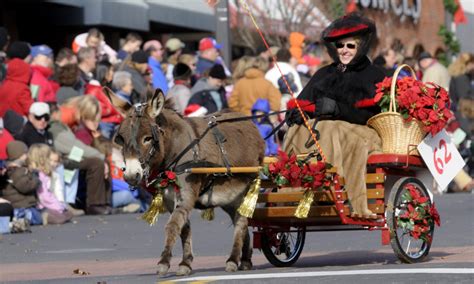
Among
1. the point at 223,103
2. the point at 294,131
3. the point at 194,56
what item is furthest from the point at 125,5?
the point at 294,131

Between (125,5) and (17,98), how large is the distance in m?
8.51

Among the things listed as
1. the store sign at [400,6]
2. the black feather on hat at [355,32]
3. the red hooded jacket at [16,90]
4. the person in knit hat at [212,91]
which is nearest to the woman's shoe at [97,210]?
the red hooded jacket at [16,90]

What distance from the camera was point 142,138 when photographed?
1292cm

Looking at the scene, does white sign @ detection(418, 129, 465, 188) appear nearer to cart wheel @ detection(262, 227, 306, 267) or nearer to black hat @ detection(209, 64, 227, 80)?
cart wheel @ detection(262, 227, 306, 267)

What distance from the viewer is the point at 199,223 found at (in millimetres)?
20828

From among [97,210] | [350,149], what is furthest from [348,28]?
[97,210]

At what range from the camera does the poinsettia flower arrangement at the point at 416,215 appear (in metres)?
13.7

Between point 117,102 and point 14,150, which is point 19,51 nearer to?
point 14,150

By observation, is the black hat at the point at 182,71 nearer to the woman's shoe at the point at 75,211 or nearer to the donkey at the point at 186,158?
the woman's shoe at the point at 75,211

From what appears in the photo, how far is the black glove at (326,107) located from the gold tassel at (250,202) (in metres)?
0.88

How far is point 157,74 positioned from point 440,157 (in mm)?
11203

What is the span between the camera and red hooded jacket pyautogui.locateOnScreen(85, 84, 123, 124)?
23.6 metres

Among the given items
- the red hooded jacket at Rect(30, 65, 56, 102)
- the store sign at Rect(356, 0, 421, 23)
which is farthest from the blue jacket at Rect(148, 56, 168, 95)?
the store sign at Rect(356, 0, 421, 23)

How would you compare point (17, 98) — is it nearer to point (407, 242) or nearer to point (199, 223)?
point (199, 223)
